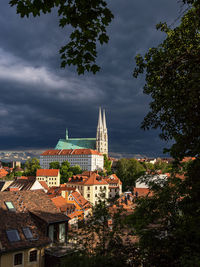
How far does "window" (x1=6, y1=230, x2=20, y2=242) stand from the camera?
17.9 meters

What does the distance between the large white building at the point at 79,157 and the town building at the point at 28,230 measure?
142m

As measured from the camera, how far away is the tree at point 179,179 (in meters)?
5.77

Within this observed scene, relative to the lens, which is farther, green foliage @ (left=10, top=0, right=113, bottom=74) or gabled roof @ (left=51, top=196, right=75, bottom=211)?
gabled roof @ (left=51, top=196, right=75, bottom=211)

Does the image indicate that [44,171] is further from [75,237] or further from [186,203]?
[186,203]

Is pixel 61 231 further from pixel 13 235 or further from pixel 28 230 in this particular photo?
pixel 13 235

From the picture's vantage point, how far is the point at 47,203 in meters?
24.4

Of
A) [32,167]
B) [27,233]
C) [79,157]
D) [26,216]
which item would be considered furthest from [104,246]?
[79,157]

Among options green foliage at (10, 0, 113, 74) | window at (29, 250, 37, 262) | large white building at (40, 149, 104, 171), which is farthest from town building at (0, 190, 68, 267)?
large white building at (40, 149, 104, 171)

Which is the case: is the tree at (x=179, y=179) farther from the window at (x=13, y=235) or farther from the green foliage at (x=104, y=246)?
the window at (x=13, y=235)

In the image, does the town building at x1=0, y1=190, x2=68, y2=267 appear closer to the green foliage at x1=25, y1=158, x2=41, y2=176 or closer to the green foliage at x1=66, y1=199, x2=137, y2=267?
the green foliage at x1=66, y1=199, x2=137, y2=267

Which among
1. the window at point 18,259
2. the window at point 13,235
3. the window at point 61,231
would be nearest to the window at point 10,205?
the window at point 13,235

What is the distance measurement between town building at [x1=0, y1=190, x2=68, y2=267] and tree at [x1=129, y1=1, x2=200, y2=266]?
10.7 meters

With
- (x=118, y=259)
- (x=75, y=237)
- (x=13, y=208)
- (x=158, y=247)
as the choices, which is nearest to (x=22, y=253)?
(x=13, y=208)

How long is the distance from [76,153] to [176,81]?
169873mm
